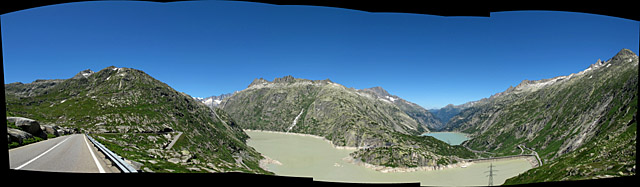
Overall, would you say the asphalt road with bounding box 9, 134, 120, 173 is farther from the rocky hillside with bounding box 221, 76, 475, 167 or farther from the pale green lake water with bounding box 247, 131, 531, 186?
the rocky hillside with bounding box 221, 76, 475, 167

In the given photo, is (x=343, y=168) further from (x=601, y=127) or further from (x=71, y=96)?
(x=71, y=96)

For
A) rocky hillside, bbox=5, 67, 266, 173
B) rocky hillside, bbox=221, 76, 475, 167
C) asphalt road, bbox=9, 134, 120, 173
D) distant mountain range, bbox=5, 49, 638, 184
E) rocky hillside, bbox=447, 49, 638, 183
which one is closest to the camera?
asphalt road, bbox=9, 134, 120, 173

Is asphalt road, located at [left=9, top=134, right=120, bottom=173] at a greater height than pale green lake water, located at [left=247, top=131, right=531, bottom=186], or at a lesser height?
greater

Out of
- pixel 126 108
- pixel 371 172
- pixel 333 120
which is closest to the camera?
Answer: pixel 126 108

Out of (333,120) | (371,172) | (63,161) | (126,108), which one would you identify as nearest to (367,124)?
(333,120)

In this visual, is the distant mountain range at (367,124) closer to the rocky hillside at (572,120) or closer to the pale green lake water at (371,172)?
the rocky hillside at (572,120)

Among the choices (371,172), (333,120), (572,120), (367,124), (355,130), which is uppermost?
(333,120)

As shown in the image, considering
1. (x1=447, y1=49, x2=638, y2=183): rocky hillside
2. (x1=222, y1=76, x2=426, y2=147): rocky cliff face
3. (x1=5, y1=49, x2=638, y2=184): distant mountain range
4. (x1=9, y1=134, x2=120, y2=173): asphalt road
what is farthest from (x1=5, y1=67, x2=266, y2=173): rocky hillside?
(x1=447, y1=49, x2=638, y2=183): rocky hillside

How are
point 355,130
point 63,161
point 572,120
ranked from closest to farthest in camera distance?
point 63,161 < point 572,120 < point 355,130

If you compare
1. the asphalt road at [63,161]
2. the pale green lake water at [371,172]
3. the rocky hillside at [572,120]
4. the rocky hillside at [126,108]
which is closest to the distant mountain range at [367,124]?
the rocky hillside at [126,108]

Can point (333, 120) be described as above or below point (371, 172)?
above

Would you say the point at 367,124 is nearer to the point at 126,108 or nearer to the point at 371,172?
the point at 371,172

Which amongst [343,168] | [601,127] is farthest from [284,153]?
[601,127]

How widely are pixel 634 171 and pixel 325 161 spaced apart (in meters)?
89.8
